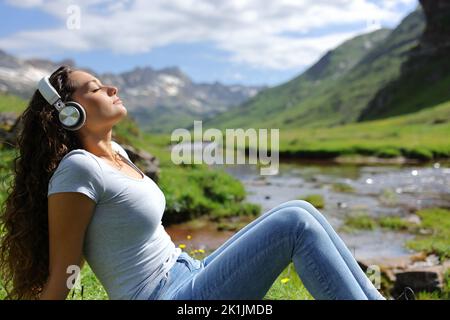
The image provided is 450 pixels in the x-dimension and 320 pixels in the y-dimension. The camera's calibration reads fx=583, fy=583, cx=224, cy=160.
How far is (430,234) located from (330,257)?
15618 mm

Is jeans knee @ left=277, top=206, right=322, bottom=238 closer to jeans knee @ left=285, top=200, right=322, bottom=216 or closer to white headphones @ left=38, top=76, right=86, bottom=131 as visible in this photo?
jeans knee @ left=285, top=200, right=322, bottom=216

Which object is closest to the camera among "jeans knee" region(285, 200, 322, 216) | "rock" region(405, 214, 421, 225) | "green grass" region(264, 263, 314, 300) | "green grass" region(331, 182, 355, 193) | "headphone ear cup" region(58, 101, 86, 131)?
"headphone ear cup" region(58, 101, 86, 131)

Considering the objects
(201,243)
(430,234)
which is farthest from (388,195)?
(201,243)

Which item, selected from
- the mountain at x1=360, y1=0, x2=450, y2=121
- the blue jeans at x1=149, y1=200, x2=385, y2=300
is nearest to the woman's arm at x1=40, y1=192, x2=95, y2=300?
the blue jeans at x1=149, y1=200, x2=385, y2=300

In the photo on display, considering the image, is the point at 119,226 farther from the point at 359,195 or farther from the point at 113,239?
the point at 359,195

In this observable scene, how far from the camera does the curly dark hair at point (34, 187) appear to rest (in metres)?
4.37

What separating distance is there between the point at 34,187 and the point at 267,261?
6.04 feet

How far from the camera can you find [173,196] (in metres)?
20.8

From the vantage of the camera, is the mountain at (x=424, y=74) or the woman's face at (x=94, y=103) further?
the mountain at (x=424, y=74)

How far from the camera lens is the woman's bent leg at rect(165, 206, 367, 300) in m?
4.34

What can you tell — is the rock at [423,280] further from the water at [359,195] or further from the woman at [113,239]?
the woman at [113,239]

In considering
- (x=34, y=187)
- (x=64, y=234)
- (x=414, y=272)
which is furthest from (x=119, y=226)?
(x=414, y=272)

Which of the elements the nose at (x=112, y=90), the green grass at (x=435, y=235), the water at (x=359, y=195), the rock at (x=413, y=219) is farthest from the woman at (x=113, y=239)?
the rock at (x=413, y=219)

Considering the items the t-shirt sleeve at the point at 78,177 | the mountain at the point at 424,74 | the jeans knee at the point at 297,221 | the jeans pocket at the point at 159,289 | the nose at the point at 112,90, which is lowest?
the jeans pocket at the point at 159,289
